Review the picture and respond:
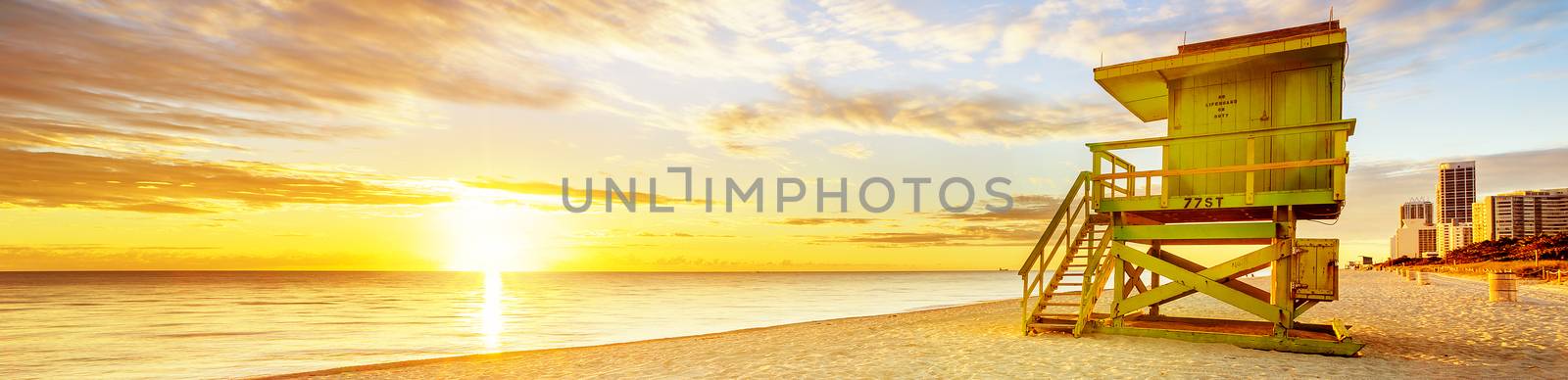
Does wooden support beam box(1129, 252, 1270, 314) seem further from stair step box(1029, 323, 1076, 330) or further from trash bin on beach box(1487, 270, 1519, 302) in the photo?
trash bin on beach box(1487, 270, 1519, 302)

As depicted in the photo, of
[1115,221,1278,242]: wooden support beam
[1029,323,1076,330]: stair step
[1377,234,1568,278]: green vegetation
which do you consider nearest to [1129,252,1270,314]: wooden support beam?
[1115,221,1278,242]: wooden support beam

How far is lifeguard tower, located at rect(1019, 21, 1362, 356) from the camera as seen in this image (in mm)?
11016

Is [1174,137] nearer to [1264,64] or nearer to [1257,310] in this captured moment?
[1264,64]

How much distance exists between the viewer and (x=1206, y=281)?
39.1 ft

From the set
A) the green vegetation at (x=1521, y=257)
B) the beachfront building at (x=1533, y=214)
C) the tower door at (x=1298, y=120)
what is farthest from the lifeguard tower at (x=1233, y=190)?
the beachfront building at (x=1533, y=214)

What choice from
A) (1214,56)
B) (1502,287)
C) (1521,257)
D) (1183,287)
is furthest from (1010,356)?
(1521,257)

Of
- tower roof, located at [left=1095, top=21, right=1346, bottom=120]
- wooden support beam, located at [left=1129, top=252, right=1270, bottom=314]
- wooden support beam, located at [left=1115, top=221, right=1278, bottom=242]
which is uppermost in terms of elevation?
tower roof, located at [left=1095, top=21, right=1346, bottom=120]

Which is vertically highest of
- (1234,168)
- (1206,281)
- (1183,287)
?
(1234,168)

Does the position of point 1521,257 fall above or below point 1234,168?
below

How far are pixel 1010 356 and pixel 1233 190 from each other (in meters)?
4.52

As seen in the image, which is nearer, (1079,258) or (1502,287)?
(1079,258)

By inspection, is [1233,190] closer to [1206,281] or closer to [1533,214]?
[1206,281]

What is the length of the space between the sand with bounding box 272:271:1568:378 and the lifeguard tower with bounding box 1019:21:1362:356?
0.74 meters

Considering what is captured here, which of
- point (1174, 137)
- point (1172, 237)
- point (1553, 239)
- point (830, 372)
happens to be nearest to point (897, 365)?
point (830, 372)
